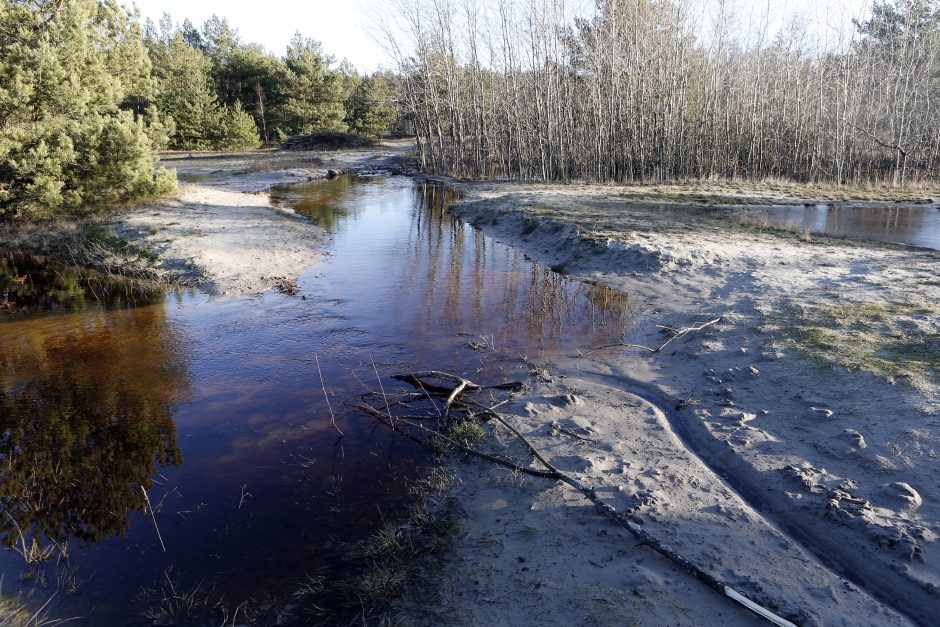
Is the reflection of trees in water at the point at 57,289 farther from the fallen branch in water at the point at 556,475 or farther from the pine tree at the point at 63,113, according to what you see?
the fallen branch in water at the point at 556,475

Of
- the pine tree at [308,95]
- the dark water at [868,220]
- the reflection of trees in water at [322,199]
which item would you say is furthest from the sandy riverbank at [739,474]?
the pine tree at [308,95]

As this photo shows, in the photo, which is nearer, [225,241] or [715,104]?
[225,241]

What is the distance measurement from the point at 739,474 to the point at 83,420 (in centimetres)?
717

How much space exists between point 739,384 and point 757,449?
56.8 inches

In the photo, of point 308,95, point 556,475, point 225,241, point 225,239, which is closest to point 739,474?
point 556,475

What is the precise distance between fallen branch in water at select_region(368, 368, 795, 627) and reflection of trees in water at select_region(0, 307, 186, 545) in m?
2.39

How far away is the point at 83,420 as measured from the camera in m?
6.58

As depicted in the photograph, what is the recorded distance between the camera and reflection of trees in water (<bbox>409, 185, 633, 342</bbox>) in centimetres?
934

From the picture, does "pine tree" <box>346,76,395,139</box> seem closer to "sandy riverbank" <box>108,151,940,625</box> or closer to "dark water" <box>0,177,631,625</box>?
"dark water" <box>0,177,631,625</box>

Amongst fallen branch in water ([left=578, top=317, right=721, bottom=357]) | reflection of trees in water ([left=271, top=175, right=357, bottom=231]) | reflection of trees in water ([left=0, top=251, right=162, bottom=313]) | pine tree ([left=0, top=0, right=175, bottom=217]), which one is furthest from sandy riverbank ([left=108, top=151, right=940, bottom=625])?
pine tree ([left=0, top=0, right=175, bottom=217])

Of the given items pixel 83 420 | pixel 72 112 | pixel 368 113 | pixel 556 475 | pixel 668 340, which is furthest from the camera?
pixel 368 113

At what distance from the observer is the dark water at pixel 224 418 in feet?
13.8

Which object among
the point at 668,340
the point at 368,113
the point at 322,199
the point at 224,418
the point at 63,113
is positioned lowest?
the point at 224,418

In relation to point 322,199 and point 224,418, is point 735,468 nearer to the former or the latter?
point 224,418
